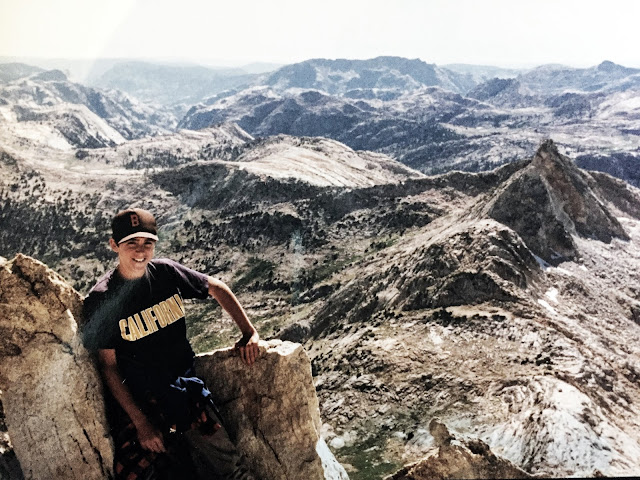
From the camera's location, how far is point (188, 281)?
7.30 m

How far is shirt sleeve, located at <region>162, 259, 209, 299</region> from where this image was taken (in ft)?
23.7

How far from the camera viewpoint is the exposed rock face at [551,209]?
134 ft

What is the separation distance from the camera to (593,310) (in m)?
A: 33.4

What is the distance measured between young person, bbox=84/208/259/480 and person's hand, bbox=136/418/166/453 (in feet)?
0.04

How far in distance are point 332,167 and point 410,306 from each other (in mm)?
102123

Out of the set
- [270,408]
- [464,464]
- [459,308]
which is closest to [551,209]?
[459,308]

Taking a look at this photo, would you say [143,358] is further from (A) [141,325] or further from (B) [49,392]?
(B) [49,392]

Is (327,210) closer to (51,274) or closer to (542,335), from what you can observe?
(542,335)

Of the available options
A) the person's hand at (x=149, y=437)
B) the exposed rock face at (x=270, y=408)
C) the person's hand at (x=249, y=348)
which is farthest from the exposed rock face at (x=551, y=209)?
the person's hand at (x=149, y=437)

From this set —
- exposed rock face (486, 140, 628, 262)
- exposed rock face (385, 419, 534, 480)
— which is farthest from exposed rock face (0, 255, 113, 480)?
exposed rock face (486, 140, 628, 262)

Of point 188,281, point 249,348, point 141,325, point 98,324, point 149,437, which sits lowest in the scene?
point 149,437

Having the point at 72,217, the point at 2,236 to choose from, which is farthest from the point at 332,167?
the point at 2,236

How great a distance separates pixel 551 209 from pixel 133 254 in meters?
44.4

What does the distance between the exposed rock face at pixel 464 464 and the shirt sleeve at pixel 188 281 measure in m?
4.37
